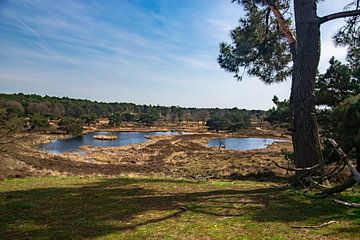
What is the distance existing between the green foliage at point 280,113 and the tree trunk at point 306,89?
21.6 feet

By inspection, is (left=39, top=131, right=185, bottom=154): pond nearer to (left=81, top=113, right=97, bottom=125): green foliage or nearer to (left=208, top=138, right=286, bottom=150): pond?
(left=208, top=138, right=286, bottom=150): pond

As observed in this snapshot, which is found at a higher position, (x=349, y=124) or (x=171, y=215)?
(x=349, y=124)

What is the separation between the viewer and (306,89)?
772 cm

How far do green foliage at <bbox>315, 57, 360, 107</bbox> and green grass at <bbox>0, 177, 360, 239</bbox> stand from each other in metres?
6.69

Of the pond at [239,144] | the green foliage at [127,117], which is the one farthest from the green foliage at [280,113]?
the green foliage at [127,117]

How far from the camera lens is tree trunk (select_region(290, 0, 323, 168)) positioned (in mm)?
7617

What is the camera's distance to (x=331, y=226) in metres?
4.57

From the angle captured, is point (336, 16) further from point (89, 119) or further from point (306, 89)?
point (89, 119)

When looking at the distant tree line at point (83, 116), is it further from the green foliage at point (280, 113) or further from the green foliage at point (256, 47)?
the green foliage at point (256, 47)

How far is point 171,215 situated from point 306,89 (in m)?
4.76

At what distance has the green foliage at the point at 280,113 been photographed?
14372 mm

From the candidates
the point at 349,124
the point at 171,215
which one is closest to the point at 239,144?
the point at 349,124

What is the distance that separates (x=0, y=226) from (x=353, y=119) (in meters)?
6.48

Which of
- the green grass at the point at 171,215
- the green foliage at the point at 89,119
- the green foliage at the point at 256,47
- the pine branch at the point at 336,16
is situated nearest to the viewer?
the green grass at the point at 171,215
